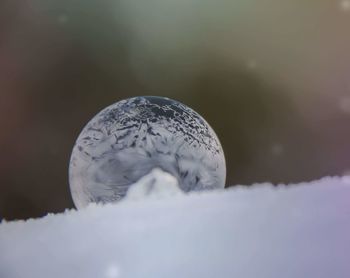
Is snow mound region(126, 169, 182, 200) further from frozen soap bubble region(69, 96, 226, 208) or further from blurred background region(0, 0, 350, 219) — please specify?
blurred background region(0, 0, 350, 219)

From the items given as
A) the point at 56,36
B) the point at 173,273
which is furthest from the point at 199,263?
the point at 56,36

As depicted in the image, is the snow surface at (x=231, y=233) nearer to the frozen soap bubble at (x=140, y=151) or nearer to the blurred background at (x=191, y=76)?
the frozen soap bubble at (x=140, y=151)

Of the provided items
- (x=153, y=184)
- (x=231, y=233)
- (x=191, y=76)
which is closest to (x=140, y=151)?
(x=153, y=184)

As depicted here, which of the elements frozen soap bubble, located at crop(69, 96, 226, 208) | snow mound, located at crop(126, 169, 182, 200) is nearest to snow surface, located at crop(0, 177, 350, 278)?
snow mound, located at crop(126, 169, 182, 200)

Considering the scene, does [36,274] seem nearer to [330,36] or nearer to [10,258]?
[10,258]

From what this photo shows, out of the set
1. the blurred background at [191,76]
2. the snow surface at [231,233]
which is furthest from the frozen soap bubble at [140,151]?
the blurred background at [191,76]
